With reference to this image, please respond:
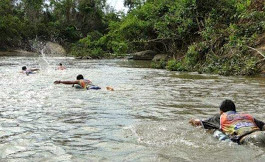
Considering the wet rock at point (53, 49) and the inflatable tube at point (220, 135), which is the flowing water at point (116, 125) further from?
the wet rock at point (53, 49)

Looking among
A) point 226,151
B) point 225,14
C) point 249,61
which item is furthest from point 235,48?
point 226,151

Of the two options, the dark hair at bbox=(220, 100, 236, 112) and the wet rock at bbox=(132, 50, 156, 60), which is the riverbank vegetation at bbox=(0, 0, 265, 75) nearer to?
the wet rock at bbox=(132, 50, 156, 60)

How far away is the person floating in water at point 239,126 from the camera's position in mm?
5105

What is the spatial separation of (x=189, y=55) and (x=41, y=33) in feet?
134

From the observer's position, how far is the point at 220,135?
566cm

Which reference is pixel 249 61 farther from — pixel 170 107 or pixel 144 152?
pixel 144 152

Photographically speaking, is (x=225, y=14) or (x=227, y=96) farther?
(x=225, y=14)

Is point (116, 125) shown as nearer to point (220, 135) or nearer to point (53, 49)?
point (220, 135)

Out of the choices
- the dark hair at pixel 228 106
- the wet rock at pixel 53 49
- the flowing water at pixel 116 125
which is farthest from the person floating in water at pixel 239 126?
the wet rock at pixel 53 49

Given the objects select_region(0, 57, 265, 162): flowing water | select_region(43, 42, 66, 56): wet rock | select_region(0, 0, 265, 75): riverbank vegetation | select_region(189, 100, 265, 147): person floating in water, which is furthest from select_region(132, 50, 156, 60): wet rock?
select_region(189, 100, 265, 147): person floating in water

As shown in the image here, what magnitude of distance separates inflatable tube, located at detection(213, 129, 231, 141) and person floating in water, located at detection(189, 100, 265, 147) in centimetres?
6

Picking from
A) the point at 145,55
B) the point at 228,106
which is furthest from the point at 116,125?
the point at 145,55

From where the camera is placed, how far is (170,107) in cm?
876

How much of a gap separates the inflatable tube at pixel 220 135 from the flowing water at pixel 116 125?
0.09m
